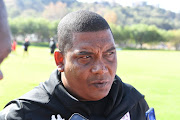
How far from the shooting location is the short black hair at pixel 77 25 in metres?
1.92

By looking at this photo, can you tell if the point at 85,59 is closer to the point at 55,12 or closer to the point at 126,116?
the point at 126,116

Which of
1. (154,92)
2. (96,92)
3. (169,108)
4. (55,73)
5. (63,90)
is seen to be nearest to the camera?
(96,92)

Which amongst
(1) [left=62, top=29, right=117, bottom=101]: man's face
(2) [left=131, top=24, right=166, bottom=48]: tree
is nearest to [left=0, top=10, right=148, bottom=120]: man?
(1) [left=62, top=29, right=117, bottom=101]: man's face

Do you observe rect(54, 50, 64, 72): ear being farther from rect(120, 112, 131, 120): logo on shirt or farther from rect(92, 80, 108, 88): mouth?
rect(120, 112, 131, 120): logo on shirt

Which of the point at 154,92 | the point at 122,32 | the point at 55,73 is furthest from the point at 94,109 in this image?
the point at 122,32

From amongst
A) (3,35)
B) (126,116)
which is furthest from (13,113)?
(3,35)

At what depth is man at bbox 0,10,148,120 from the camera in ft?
6.23

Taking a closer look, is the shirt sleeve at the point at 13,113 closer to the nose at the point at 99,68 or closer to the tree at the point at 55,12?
the nose at the point at 99,68

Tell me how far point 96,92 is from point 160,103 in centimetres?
613

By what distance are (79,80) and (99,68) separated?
17 centimetres

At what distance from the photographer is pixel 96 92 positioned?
1.89 m

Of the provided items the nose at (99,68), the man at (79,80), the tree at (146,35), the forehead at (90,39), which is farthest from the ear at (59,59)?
the tree at (146,35)

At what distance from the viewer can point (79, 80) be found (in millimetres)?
1931

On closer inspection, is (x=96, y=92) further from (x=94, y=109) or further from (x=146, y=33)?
(x=146, y=33)
